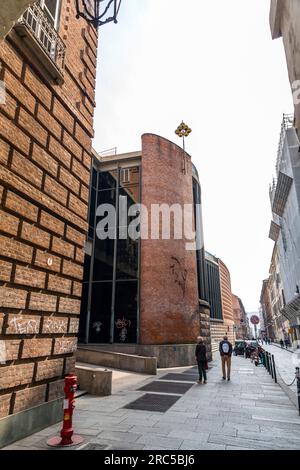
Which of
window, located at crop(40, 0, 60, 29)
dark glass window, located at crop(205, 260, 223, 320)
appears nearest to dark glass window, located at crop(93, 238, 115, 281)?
window, located at crop(40, 0, 60, 29)

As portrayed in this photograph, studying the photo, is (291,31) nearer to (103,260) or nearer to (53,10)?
(53,10)

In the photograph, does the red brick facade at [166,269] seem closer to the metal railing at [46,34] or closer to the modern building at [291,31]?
the modern building at [291,31]

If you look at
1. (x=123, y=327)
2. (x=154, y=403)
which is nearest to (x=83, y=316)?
(x=123, y=327)

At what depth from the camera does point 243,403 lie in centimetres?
832

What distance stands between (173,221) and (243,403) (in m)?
12.7

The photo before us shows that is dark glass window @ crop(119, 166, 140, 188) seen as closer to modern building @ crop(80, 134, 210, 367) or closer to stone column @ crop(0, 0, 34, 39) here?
modern building @ crop(80, 134, 210, 367)

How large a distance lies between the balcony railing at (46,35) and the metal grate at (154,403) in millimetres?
8783

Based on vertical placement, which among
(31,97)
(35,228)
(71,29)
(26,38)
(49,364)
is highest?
(71,29)

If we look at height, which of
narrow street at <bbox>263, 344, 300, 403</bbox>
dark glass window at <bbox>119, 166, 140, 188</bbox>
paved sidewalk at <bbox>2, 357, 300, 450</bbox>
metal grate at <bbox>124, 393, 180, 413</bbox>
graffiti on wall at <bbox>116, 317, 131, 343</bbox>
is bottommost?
narrow street at <bbox>263, 344, 300, 403</bbox>

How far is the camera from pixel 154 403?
829cm

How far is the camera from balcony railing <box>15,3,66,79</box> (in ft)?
21.3

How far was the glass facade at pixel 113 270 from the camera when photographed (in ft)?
57.5
